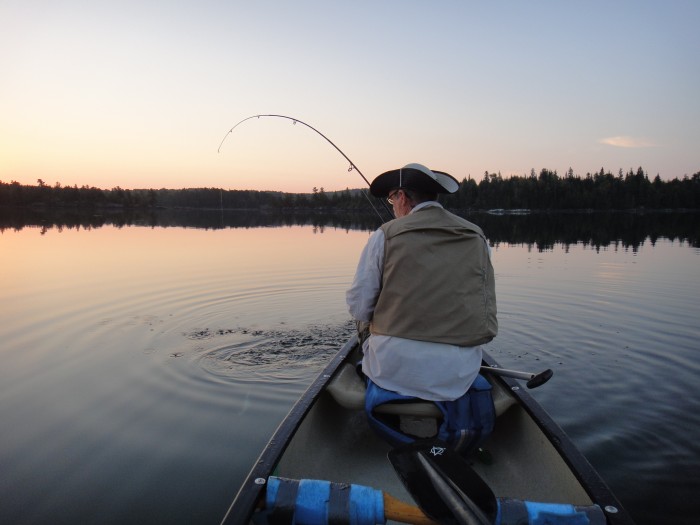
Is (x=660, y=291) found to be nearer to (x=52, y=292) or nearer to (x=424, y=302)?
(x=424, y=302)

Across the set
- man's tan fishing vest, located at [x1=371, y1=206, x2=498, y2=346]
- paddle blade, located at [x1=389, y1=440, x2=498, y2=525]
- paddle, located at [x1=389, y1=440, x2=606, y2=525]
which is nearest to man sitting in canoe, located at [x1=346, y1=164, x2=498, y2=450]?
man's tan fishing vest, located at [x1=371, y1=206, x2=498, y2=346]

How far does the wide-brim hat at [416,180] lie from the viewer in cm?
353

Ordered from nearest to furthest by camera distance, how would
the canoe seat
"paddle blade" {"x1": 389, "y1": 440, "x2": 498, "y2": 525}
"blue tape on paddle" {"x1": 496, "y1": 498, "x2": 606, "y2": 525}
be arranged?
"paddle blade" {"x1": 389, "y1": 440, "x2": 498, "y2": 525} → "blue tape on paddle" {"x1": 496, "y1": 498, "x2": 606, "y2": 525} → the canoe seat

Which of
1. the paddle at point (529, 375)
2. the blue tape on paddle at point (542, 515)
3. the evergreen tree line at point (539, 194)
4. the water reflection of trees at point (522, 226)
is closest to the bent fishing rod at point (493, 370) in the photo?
the paddle at point (529, 375)

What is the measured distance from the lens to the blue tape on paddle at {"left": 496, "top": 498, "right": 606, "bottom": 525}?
218 centimetres

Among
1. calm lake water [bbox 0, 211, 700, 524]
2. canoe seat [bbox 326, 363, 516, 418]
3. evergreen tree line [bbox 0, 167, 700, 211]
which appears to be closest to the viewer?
canoe seat [bbox 326, 363, 516, 418]

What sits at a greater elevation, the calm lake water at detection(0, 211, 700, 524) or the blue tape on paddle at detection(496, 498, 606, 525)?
the blue tape on paddle at detection(496, 498, 606, 525)

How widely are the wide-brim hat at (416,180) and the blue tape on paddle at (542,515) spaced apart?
2.12 m

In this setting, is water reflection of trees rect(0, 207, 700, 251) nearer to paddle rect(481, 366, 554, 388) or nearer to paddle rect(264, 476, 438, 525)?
paddle rect(481, 366, 554, 388)

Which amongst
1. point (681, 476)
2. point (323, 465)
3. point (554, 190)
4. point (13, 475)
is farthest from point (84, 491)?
point (554, 190)

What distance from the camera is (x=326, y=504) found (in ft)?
7.48

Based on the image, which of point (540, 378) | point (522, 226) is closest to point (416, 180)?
point (540, 378)

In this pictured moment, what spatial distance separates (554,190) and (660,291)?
117m

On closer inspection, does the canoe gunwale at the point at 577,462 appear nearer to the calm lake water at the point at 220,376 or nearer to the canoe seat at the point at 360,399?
the canoe seat at the point at 360,399
